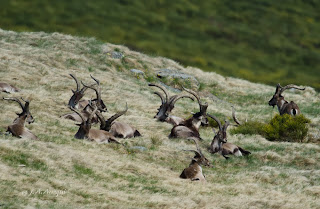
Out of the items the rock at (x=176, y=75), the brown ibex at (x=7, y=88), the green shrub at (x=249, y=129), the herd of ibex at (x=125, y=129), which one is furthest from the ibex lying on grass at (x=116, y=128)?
the rock at (x=176, y=75)

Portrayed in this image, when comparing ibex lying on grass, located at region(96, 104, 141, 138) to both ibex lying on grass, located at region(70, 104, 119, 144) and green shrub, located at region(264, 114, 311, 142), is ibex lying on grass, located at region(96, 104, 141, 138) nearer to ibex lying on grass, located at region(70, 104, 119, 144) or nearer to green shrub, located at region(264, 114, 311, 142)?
ibex lying on grass, located at region(70, 104, 119, 144)

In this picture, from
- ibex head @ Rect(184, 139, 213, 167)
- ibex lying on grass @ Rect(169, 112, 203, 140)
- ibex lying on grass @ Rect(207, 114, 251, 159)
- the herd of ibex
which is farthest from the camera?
ibex lying on grass @ Rect(169, 112, 203, 140)

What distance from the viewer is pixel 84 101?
1051 inches

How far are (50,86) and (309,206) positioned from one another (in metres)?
20.4

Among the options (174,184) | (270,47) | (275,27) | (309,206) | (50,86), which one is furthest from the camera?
(275,27)

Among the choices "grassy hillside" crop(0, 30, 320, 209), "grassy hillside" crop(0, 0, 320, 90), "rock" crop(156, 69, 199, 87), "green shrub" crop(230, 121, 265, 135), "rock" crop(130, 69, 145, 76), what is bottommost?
"grassy hillside" crop(0, 30, 320, 209)

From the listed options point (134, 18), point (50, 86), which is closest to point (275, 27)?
point (134, 18)

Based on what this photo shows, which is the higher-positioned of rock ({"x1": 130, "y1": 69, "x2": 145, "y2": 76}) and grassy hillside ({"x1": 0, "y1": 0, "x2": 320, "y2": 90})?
grassy hillside ({"x1": 0, "y1": 0, "x2": 320, "y2": 90})

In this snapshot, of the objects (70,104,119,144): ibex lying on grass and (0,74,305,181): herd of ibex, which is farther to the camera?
(70,104,119,144): ibex lying on grass

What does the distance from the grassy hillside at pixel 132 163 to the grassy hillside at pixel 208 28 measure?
48.7 m

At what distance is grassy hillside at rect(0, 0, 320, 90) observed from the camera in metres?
86.0

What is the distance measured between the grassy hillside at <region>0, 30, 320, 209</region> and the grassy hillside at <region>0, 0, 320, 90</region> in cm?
4875

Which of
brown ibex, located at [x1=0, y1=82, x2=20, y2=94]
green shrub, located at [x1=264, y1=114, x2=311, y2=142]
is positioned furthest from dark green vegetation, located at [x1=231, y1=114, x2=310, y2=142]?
brown ibex, located at [x1=0, y1=82, x2=20, y2=94]

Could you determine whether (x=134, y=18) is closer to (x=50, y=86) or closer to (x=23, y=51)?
(x=23, y=51)
